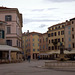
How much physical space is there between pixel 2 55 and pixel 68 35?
40.6 metres

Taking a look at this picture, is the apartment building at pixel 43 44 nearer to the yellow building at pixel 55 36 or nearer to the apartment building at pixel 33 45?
the yellow building at pixel 55 36

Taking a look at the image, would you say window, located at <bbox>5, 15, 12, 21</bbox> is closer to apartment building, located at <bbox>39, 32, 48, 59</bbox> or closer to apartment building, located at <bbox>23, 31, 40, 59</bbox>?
apartment building, located at <bbox>39, 32, 48, 59</bbox>

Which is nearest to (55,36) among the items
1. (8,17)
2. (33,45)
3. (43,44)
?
(43,44)

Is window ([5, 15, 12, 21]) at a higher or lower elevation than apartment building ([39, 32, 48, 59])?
higher

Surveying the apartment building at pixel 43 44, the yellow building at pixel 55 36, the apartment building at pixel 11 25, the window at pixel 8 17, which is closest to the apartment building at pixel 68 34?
the yellow building at pixel 55 36

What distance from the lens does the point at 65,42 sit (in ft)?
271

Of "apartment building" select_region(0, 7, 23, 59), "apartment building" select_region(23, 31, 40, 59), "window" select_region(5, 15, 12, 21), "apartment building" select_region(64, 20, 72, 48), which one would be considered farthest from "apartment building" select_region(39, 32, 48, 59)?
"window" select_region(5, 15, 12, 21)

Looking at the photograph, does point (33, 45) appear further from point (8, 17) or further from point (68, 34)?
point (8, 17)

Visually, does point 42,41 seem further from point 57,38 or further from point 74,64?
point 74,64

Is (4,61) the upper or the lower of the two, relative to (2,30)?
lower

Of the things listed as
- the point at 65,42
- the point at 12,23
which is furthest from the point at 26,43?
the point at 12,23

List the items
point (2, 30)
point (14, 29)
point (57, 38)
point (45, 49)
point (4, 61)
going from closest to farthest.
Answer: point (4, 61) < point (2, 30) < point (14, 29) < point (57, 38) < point (45, 49)

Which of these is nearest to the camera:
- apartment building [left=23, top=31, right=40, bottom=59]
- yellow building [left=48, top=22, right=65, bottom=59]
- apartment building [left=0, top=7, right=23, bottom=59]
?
apartment building [left=0, top=7, right=23, bottom=59]

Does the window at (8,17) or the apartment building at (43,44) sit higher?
the window at (8,17)
